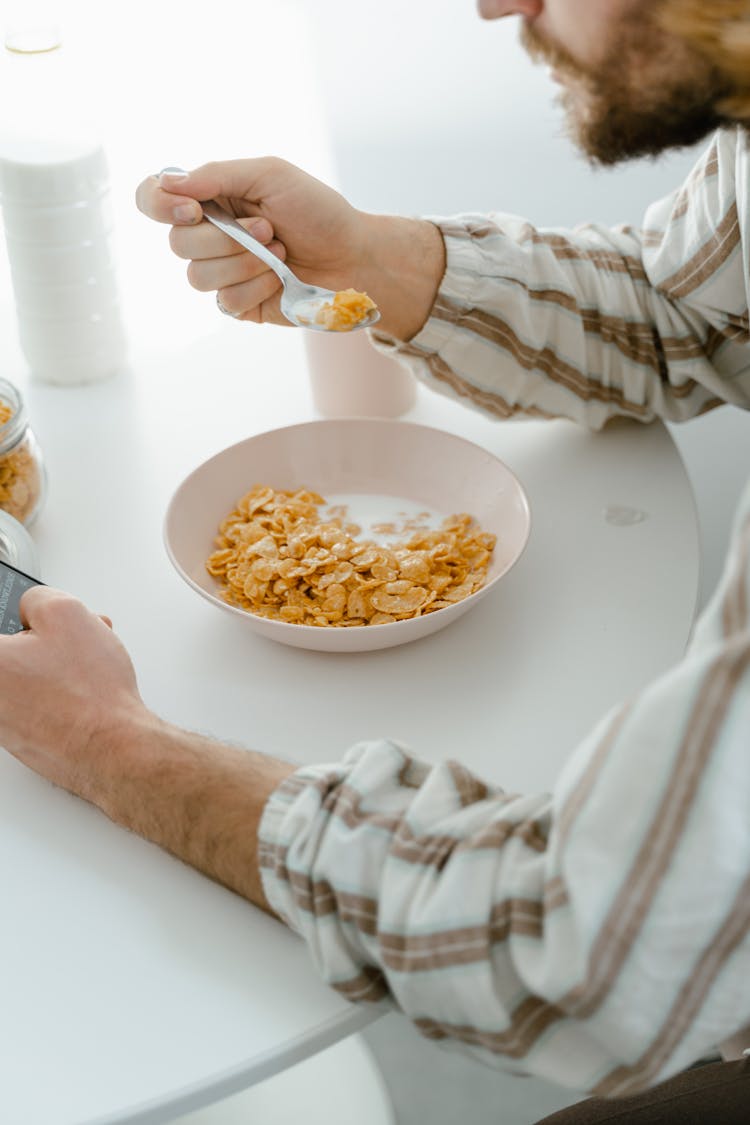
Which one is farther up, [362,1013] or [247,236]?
[247,236]

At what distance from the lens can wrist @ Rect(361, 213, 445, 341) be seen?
1.22m

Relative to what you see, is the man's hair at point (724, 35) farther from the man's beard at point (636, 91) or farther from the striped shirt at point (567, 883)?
the striped shirt at point (567, 883)

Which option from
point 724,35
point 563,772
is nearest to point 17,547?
point 563,772

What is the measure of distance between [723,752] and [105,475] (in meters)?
0.74

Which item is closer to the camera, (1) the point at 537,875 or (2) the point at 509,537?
(1) the point at 537,875

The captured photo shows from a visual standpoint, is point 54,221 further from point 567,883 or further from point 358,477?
point 567,883

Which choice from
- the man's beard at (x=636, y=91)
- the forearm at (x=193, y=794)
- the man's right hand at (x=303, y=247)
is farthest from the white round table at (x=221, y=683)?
the man's beard at (x=636, y=91)

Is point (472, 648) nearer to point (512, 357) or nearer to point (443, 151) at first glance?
A: point (512, 357)

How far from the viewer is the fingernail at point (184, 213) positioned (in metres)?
1.12

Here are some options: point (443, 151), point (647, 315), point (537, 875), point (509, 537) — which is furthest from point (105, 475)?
point (443, 151)

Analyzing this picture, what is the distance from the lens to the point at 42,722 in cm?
88

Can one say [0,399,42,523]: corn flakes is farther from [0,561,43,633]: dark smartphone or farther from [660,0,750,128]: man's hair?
[660,0,750,128]: man's hair

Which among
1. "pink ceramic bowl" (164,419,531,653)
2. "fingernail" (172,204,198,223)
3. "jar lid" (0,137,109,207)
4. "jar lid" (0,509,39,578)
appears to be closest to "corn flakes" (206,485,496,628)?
"pink ceramic bowl" (164,419,531,653)

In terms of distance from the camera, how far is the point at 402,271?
3.99 ft
